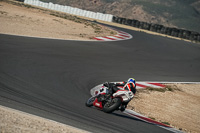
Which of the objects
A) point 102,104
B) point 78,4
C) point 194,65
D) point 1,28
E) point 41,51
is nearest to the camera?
point 102,104

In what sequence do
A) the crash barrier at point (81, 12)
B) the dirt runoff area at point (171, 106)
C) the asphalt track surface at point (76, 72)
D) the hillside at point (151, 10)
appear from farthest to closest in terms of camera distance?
the hillside at point (151, 10) → the crash barrier at point (81, 12) → the dirt runoff area at point (171, 106) → the asphalt track surface at point (76, 72)

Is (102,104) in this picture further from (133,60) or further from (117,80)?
(133,60)

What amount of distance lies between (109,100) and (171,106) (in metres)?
3.44

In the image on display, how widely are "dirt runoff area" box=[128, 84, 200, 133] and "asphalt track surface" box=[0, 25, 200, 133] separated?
1.29 m

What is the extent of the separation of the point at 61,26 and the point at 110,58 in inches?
352

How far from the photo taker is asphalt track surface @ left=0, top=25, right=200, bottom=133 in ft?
25.4

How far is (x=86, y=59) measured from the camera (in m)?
15.4

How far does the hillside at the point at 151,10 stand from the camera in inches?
2931

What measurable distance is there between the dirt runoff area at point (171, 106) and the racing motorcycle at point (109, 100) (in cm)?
164

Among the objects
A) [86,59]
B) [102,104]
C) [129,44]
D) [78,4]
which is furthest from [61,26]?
[78,4]

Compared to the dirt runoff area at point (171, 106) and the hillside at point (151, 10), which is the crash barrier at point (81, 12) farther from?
the dirt runoff area at point (171, 106)

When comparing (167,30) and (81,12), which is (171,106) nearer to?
(167,30)

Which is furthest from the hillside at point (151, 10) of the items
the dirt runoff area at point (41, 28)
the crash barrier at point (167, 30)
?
the dirt runoff area at point (41, 28)

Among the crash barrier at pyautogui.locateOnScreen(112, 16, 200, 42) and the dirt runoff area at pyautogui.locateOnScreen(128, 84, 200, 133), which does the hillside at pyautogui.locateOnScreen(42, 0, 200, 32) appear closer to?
the crash barrier at pyautogui.locateOnScreen(112, 16, 200, 42)
